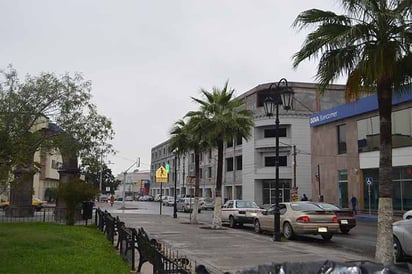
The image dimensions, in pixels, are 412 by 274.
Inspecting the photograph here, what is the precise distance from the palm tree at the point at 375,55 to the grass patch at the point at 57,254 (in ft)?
20.4

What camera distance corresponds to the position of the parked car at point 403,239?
12562 millimetres

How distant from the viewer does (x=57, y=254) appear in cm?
1210

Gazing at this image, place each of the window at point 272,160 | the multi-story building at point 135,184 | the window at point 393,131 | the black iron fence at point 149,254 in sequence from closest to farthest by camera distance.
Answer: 1. the black iron fence at point 149,254
2. the window at point 393,131
3. the window at point 272,160
4. the multi-story building at point 135,184

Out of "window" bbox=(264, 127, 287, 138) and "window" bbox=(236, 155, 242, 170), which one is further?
"window" bbox=(236, 155, 242, 170)

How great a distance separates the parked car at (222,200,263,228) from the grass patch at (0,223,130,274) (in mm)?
10406

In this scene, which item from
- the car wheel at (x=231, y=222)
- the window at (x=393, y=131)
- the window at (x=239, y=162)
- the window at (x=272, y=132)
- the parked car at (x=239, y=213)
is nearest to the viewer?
the parked car at (x=239, y=213)

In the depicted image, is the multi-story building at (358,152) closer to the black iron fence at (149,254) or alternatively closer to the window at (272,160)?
the window at (272,160)

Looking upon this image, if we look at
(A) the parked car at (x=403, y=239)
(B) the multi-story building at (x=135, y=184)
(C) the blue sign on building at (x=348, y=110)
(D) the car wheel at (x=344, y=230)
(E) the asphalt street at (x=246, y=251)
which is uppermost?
(C) the blue sign on building at (x=348, y=110)

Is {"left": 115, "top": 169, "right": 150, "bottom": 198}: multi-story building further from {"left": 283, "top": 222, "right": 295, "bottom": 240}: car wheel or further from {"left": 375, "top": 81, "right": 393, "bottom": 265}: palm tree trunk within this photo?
{"left": 375, "top": 81, "right": 393, "bottom": 265}: palm tree trunk

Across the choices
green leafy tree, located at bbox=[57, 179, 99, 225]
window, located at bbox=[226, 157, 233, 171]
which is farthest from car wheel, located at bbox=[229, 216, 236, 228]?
window, located at bbox=[226, 157, 233, 171]

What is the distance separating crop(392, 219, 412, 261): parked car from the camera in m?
12.6

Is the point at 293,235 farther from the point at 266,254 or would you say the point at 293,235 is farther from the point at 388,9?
the point at 388,9

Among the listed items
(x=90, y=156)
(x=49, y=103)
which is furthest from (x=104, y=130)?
(x=49, y=103)

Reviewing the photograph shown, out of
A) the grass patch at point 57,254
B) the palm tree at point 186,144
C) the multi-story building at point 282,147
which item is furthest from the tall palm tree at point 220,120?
the multi-story building at point 282,147
